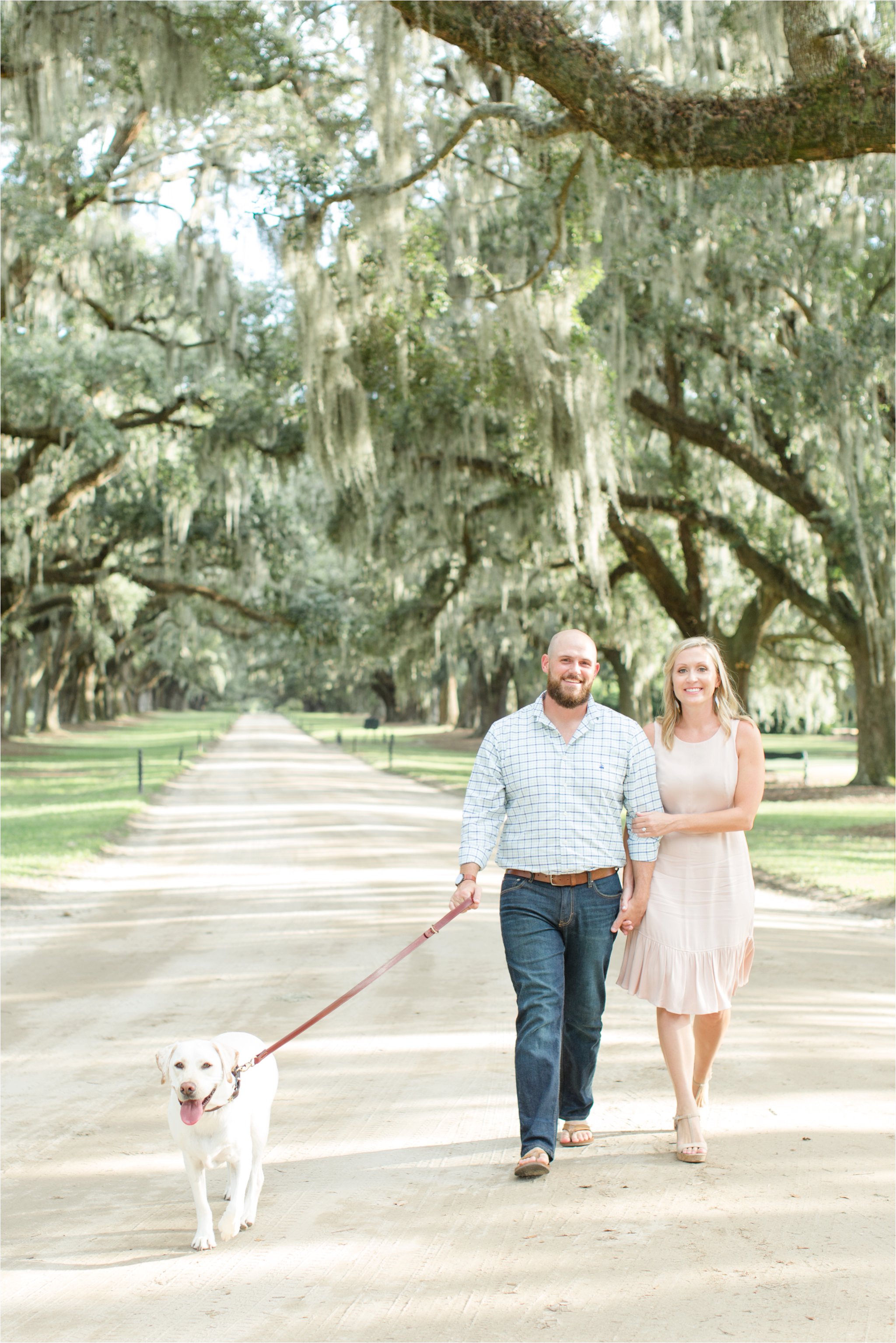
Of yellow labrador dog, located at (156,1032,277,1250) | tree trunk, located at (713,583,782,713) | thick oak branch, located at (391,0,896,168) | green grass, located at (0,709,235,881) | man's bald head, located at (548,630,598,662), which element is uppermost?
thick oak branch, located at (391,0,896,168)

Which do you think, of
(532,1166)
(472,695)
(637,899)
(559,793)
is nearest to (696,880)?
Result: (637,899)

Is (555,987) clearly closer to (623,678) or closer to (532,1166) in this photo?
(532,1166)

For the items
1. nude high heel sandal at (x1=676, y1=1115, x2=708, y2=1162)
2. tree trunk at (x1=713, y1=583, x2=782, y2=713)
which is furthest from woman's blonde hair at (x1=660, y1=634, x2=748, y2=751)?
tree trunk at (x1=713, y1=583, x2=782, y2=713)

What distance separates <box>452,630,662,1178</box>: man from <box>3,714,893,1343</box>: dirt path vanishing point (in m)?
0.45

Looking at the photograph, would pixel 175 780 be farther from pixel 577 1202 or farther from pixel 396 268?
pixel 577 1202

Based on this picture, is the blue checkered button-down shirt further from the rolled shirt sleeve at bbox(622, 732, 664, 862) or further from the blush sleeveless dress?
the blush sleeveless dress

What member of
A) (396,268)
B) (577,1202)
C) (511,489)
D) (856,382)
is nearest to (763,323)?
(856,382)

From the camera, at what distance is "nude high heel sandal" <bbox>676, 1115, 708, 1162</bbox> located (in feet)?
13.8

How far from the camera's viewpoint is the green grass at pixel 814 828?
11.3 m

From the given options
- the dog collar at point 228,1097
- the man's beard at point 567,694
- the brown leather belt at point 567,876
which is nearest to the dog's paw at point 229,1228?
the dog collar at point 228,1097

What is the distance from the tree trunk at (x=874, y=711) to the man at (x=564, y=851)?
1608cm

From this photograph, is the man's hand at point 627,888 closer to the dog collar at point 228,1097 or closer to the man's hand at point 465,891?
the man's hand at point 465,891

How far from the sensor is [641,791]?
4.36 m

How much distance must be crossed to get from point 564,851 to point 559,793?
0.20 m
